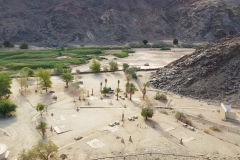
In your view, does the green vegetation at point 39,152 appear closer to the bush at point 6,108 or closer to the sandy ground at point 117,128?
the sandy ground at point 117,128

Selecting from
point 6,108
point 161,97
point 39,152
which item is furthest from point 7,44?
point 39,152

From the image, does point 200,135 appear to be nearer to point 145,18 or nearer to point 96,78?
point 96,78

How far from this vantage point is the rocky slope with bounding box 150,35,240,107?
30344mm

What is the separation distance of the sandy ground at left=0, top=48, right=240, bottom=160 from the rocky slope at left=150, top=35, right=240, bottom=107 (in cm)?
225

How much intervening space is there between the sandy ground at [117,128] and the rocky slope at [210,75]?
2248 mm

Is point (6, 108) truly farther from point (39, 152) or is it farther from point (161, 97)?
point (161, 97)

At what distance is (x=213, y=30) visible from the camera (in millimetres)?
91125

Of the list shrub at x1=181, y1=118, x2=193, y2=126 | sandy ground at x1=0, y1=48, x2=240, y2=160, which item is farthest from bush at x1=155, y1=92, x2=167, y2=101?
shrub at x1=181, y1=118, x2=193, y2=126

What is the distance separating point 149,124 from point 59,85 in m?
18.9

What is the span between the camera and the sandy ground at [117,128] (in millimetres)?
18469

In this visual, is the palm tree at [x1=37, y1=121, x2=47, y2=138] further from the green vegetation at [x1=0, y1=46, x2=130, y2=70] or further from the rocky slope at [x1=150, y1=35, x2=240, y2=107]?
the green vegetation at [x1=0, y1=46, x2=130, y2=70]

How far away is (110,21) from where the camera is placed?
96625mm

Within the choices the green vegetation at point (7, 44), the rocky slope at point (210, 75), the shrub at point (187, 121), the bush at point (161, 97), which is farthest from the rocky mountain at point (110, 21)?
the shrub at point (187, 121)

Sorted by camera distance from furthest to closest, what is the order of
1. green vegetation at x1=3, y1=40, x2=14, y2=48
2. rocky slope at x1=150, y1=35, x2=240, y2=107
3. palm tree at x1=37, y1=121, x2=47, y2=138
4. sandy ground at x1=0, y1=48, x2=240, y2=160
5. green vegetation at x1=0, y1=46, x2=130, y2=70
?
green vegetation at x1=3, y1=40, x2=14, y2=48 → green vegetation at x1=0, y1=46, x2=130, y2=70 → rocky slope at x1=150, y1=35, x2=240, y2=107 → palm tree at x1=37, y1=121, x2=47, y2=138 → sandy ground at x1=0, y1=48, x2=240, y2=160
